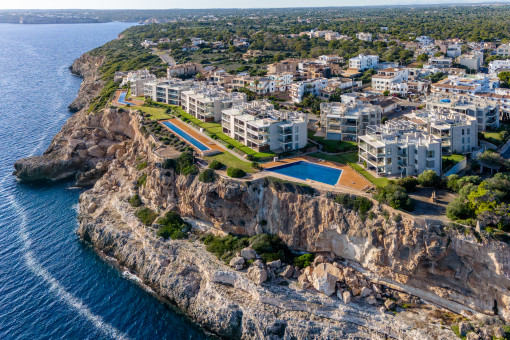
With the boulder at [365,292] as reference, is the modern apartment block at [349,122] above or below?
above

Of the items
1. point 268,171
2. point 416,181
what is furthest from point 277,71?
point 416,181

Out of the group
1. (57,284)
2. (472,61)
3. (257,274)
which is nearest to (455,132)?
(257,274)

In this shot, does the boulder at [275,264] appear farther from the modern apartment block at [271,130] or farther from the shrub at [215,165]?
the modern apartment block at [271,130]

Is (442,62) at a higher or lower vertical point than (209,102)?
higher

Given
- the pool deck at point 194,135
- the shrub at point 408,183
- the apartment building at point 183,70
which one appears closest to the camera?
the shrub at point 408,183

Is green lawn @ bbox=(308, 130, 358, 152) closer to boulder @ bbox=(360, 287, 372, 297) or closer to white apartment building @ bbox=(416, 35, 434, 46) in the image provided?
boulder @ bbox=(360, 287, 372, 297)

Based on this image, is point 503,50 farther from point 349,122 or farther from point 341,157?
point 341,157

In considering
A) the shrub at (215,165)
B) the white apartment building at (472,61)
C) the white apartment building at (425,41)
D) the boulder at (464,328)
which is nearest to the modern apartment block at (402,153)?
the shrub at (215,165)
